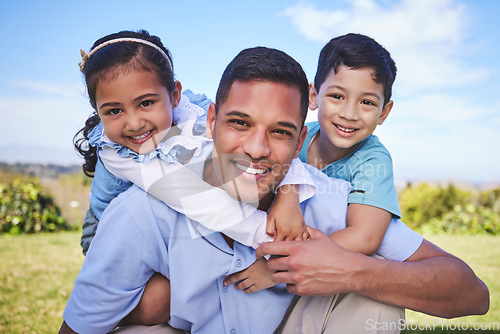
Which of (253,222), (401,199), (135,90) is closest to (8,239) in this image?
(135,90)

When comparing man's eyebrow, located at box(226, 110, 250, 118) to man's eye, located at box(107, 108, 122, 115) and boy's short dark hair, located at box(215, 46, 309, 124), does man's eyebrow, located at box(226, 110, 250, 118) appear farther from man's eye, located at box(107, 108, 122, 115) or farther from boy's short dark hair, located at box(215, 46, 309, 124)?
man's eye, located at box(107, 108, 122, 115)

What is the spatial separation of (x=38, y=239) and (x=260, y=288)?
8905mm

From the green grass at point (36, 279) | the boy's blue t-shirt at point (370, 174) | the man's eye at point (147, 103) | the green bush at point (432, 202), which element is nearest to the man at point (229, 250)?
the boy's blue t-shirt at point (370, 174)

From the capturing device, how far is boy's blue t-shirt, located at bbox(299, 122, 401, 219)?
2.75 m

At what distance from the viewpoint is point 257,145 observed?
2260mm

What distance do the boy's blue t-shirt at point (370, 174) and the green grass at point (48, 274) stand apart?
2606mm

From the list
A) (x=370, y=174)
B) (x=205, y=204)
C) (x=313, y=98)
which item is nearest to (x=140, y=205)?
(x=205, y=204)

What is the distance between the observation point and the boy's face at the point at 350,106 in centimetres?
310

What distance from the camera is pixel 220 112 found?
96.0 inches

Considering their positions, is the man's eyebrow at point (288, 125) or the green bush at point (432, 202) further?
the green bush at point (432, 202)

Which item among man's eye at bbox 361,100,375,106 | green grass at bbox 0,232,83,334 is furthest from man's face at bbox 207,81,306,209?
green grass at bbox 0,232,83,334

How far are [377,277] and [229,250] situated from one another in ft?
2.79

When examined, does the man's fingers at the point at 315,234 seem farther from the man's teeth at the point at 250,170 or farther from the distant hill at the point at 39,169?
the distant hill at the point at 39,169

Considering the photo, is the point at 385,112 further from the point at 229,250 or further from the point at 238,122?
the point at 229,250
